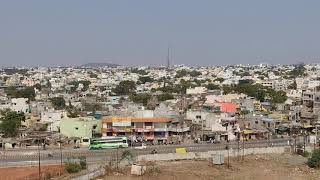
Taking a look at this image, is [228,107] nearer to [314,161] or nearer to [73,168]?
[314,161]

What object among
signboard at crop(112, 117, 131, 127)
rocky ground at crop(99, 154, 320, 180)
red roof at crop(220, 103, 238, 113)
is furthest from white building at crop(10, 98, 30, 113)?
rocky ground at crop(99, 154, 320, 180)

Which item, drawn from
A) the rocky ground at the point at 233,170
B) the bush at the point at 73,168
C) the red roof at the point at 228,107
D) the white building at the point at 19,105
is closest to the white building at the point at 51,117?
the white building at the point at 19,105

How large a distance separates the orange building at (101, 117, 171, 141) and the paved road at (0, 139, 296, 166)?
99.3 inches

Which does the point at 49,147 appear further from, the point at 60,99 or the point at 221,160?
the point at 60,99

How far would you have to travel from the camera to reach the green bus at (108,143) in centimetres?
3412

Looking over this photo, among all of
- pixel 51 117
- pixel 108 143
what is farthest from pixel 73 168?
pixel 51 117

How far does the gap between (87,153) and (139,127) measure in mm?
5716

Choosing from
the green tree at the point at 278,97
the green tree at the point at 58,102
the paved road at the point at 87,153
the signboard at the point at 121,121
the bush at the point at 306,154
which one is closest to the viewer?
the paved road at the point at 87,153

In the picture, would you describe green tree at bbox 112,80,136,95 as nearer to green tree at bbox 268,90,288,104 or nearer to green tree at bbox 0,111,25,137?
green tree at bbox 268,90,288,104

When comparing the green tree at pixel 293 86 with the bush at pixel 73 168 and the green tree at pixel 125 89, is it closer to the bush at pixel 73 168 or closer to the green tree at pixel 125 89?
the green tree at pixel 125 89

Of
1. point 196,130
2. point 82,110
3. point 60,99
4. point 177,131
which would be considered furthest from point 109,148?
point 60,99

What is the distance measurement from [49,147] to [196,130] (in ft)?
33.7

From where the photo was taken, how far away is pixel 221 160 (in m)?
29.2

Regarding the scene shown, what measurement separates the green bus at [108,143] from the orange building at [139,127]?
2567 mm
